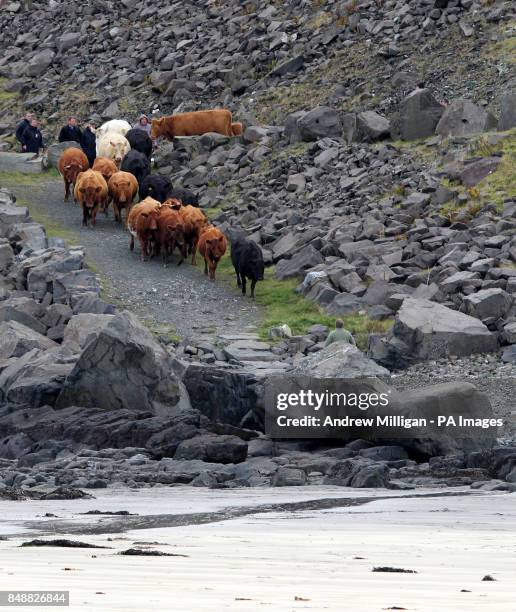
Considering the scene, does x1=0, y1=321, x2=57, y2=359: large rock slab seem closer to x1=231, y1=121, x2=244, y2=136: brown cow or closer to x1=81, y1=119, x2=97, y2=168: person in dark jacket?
x1=81, y1=119, x2=97, y2=168: person in dark jacket

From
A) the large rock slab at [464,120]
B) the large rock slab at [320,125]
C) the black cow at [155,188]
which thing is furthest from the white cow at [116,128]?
the large rock slab at [464,120]

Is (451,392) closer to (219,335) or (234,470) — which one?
(234,470)

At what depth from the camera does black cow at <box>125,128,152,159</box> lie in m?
40.1

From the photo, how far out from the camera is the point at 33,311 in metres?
27.1

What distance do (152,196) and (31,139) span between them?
936 cm

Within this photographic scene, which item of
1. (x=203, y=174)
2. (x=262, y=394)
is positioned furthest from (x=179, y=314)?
(x=203, y=174)

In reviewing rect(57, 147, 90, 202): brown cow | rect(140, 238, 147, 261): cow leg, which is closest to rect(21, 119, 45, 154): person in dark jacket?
rect(57, 147, 90, 202): brown cow

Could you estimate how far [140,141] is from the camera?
4012cm

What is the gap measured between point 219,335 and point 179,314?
1.92 metres

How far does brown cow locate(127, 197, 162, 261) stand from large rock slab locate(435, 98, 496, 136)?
27.9 feet

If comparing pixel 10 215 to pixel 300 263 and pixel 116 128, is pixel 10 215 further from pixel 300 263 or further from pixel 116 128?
pixel 116 128

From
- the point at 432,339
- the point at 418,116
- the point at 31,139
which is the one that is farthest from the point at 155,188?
the point at 432,339

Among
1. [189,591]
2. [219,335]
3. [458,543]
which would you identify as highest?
[189,591]

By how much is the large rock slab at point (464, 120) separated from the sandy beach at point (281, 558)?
24379 millimetres
